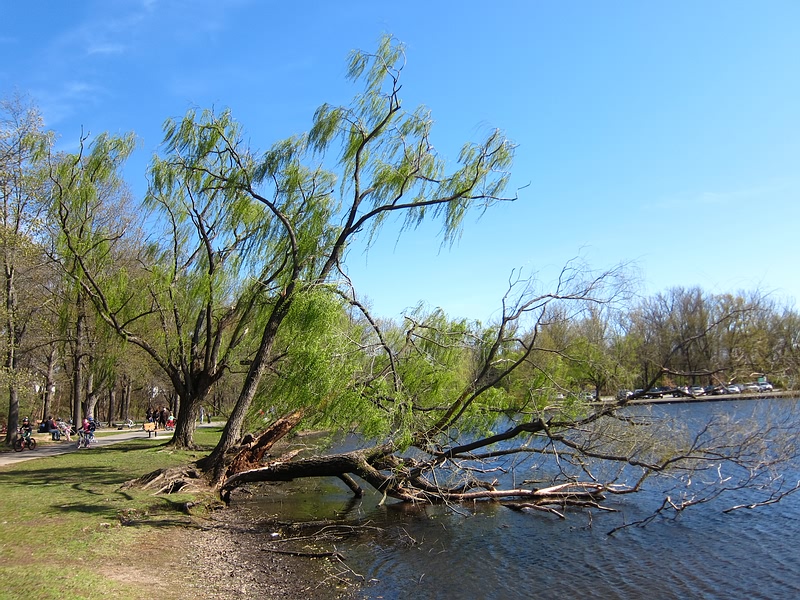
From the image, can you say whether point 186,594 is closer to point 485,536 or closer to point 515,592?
point 515,592

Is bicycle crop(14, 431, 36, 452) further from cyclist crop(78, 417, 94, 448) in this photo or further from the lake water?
the lake water

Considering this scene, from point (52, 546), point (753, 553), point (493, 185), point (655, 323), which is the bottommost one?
point (753, 553)

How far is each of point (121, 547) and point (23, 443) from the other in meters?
14.4

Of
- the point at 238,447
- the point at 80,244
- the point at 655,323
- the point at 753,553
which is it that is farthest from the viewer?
the point at 80,244

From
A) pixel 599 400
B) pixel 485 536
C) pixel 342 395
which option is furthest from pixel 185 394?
pixel 599 400

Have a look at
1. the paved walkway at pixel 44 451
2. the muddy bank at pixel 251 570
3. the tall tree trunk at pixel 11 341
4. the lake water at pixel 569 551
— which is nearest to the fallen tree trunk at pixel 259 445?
the lake water at pixel 569 551

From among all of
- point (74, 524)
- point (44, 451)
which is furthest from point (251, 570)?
point (44, 451)

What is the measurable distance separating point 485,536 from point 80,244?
37.9ft

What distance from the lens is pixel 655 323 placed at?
39.4 ft

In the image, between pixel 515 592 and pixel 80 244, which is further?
pixel 80 244

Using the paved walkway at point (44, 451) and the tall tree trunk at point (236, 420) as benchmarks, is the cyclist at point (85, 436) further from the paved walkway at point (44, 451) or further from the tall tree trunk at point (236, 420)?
the tall tree trunk at point (236, 420)

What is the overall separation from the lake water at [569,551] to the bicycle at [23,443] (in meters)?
10.9

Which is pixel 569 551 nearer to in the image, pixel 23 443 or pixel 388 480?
pixel 388 480

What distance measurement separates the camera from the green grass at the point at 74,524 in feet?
21.4
